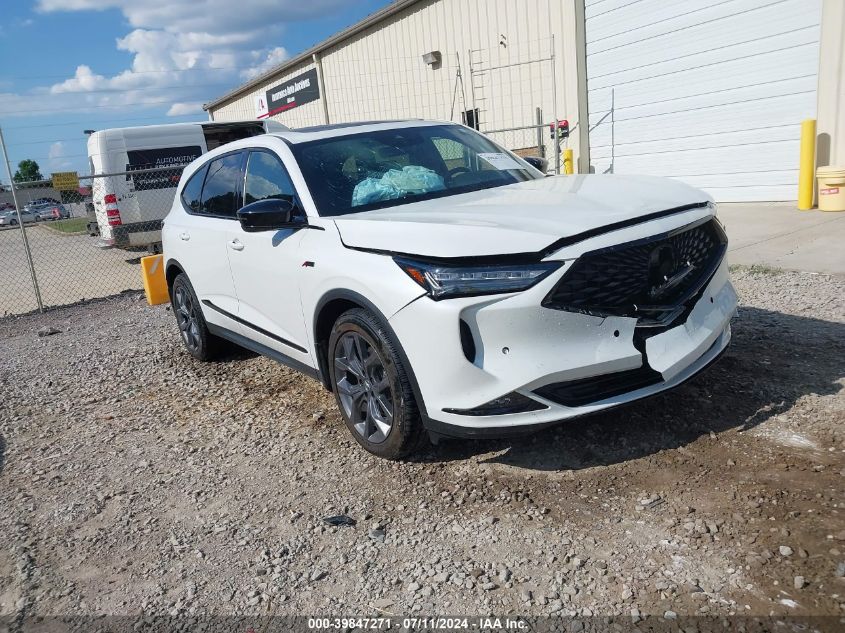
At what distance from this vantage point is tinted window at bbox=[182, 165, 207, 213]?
5.50 meters

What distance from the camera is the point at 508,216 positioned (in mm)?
3213

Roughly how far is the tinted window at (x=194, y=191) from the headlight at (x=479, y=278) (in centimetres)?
311

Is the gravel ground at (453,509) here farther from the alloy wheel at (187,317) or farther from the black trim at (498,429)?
the alloy wheel at (187,317)

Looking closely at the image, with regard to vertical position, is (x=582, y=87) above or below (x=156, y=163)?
above

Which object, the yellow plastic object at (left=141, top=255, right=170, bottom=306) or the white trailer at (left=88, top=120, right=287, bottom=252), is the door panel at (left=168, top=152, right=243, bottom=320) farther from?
the white trailer at (left=88, top=120, right=287, bottom=252)

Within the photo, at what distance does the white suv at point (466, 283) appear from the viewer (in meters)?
2.95

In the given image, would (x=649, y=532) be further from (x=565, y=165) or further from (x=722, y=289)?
(x=565, y=165)

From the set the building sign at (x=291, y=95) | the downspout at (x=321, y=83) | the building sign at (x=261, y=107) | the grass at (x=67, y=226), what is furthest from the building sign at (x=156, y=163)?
the building sign at (x=261, y=107)

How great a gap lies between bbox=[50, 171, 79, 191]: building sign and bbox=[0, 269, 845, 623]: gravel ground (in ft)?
20.4

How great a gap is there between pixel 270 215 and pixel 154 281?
5334 millimetres

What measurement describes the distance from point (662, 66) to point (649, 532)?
37.3ft

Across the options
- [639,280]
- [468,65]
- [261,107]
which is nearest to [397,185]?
[639,280]

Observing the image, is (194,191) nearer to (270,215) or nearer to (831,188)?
(270,215)

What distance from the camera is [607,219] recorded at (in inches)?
121
